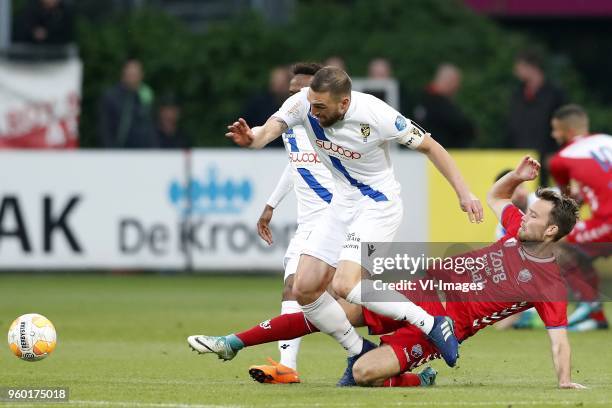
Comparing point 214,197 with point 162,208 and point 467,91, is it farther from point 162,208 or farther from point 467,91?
point 467,91

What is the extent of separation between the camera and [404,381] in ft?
29.7

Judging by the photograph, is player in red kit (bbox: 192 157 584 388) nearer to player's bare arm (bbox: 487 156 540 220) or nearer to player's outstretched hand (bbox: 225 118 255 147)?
player's bare arm (bbox: 487 156 540 220)

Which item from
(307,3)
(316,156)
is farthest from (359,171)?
(307,3)

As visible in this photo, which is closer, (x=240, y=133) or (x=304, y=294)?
(x=240, y=133)

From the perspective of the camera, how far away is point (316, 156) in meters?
9.88

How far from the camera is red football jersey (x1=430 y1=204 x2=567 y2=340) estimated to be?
890cm

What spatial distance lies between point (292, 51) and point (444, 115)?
4.78 m

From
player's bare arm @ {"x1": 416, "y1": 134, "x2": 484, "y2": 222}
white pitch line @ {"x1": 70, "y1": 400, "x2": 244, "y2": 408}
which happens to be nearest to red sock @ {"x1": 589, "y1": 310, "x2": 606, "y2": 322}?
player's bare arm @ {"x1": 416, "y1": 134, "x2": 484, "y2": 222}

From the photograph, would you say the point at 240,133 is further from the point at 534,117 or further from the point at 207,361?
the point at 534,117

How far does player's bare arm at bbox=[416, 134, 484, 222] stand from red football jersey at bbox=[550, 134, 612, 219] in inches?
176

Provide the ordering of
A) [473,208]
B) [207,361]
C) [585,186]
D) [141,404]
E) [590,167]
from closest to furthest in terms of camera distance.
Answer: [141,404] < [473,208] < [207,361] < [590,167] < [585,186]

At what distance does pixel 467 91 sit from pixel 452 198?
18.2ft

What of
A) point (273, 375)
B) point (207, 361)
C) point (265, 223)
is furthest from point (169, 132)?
point (273, 375)

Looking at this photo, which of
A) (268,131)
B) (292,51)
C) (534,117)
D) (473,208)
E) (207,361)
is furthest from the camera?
(292,51)
